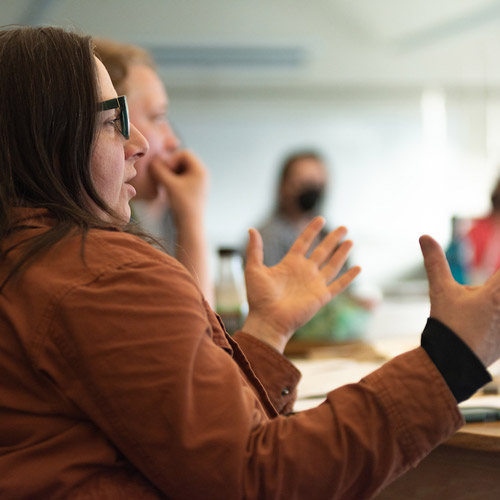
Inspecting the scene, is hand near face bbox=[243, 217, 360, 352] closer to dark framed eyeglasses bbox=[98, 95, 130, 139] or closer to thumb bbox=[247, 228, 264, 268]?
thumb bbox=[247, 228, 264, 268]

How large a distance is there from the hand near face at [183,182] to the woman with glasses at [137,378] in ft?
3.23

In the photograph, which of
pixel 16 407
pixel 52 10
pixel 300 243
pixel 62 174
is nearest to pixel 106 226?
pixel 62 174

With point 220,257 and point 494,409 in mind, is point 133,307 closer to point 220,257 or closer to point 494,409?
point 494,409

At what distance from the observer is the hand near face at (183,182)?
1.80m

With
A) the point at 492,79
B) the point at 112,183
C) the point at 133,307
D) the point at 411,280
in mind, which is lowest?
the point at 411,280

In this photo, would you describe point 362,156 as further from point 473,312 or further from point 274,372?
point 473,312

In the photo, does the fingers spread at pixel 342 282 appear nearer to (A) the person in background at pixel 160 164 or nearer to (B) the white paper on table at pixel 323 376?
(B) the white paper on table at pixel 323 376

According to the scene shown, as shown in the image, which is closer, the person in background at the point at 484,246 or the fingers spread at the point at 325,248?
the fingers spread at the point at 325,248

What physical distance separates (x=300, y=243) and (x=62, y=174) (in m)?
0.51

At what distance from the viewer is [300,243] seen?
124 centimetres

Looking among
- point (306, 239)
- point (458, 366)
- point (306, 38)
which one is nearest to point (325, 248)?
point (306, 239)

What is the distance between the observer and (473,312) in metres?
0.76

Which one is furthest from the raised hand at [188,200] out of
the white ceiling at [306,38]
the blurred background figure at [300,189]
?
the white ceiling at [306,38]

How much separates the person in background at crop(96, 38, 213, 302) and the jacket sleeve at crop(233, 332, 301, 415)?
0.58m
